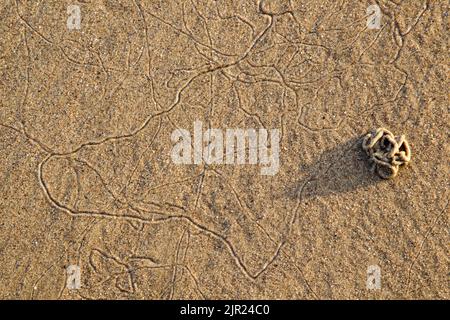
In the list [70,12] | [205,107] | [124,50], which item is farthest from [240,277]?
[70,12]

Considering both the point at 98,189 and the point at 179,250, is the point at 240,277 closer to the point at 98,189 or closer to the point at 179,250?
the point at 179,250

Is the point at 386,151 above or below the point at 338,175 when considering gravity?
above

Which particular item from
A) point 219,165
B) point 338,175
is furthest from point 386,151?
point 219,165

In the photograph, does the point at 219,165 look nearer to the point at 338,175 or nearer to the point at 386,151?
the point at 338,175
